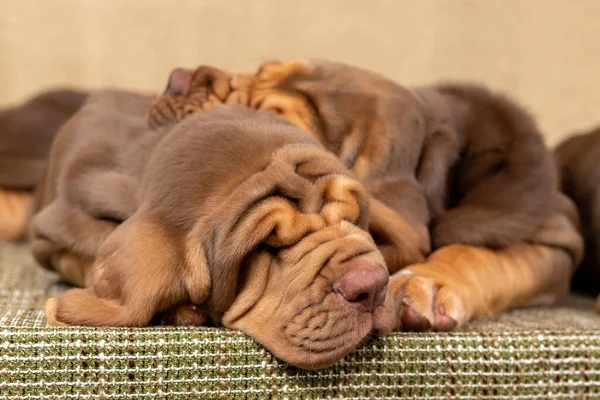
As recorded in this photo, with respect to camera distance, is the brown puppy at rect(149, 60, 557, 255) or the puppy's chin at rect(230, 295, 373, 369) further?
the brown puppy at rect(149, 60, 557, 255)

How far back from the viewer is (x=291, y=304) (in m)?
1.28

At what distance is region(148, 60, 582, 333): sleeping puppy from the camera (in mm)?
1670

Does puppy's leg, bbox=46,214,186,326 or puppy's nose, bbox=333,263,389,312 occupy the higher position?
puppy's nose, bbox=333,263,389,312

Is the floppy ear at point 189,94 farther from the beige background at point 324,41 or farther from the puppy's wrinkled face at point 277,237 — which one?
the beige background at point 324,41

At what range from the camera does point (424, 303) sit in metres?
1.52

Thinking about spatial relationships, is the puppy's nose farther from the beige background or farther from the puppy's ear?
the beige background

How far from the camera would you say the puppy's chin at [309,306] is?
1.24 m

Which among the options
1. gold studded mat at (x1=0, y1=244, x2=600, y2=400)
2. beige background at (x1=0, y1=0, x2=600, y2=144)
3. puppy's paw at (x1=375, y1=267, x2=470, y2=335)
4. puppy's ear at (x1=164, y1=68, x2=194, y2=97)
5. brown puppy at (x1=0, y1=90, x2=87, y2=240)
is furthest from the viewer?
beige background at (x1=0, y1=0, x2=600, y2=144)

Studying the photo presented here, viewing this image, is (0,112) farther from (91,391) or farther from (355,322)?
(355,322)

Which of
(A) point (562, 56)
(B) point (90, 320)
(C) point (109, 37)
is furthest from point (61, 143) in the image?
(A) point (562, 56)

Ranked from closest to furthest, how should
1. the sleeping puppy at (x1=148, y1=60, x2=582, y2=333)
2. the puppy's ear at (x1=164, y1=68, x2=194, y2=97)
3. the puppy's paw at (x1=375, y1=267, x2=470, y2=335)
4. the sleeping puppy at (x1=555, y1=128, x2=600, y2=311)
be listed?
the puppy's paw at (x1=375, y1=267, x2=470, y2=335), the sleeping puppy at (x1=148, y1=60, x2=582, y2=333), the puppy's ear at (x1=164, y1=68, x2=194, y2=97), the sleeping puppy at (x1=555, y1=128, x2=600, y2=311)

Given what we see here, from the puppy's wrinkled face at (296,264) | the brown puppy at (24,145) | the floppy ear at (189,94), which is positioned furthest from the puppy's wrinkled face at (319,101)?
the brown puppy at (24,145)

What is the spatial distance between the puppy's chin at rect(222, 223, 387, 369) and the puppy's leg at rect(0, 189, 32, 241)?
1.54 m

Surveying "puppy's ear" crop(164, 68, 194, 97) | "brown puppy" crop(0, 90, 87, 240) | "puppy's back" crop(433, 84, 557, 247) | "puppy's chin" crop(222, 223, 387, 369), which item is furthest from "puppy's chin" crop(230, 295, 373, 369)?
"brown puppy" crop(0, 90, 87, 240)
